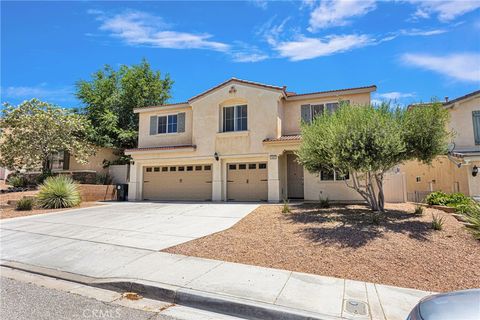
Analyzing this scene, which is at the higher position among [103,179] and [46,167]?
[46,167]

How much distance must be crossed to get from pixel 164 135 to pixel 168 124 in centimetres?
82

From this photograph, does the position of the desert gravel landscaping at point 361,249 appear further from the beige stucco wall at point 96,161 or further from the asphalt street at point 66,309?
the beige stucco wall at point 96,161

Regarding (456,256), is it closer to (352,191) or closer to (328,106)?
(352,191)

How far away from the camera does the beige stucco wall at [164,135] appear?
802 inches

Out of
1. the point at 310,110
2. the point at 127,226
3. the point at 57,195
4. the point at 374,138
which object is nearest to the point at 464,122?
the point at 310,110

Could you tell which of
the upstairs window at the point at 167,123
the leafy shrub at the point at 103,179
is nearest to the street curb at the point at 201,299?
the upstairs window at the point at 167,123

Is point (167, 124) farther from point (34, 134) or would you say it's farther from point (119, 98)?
point (119, 98)

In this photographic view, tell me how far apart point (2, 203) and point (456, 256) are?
2137 cm

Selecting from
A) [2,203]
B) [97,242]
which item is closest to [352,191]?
[97,242]

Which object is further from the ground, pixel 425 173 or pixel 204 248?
pixel 425 173

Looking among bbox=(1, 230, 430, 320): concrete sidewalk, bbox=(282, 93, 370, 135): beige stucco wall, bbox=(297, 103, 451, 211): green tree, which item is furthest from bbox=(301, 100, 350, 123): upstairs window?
bbox=(1, 230, 430, 320): concrete sidewalk

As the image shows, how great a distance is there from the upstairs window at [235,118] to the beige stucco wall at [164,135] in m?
2.64

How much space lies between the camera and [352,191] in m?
16.5

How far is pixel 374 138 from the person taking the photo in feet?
32.1
